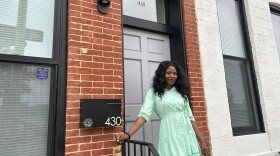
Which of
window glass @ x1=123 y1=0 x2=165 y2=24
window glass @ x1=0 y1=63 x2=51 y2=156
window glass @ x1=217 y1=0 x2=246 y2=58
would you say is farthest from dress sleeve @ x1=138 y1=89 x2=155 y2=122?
window glass @ x1=217 y1=0 x2=246 y2=58

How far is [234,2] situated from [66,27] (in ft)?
12.5

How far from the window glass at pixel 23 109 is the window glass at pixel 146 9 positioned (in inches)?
67.4

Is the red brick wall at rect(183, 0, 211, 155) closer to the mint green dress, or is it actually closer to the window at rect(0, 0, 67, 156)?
the mint green dress

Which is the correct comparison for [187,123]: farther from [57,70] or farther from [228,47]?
[228,47]

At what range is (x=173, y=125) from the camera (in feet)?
7.91

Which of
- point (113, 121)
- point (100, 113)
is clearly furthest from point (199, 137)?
point (100, 113)

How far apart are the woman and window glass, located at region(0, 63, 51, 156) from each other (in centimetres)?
83

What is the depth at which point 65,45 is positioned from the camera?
2.62m

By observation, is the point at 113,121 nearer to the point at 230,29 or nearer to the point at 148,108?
the point at 148,108

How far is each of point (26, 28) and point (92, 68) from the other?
815 millimetres

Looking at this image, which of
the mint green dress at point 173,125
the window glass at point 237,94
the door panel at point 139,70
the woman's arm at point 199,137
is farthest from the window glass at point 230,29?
the mint green dress at point 173,125

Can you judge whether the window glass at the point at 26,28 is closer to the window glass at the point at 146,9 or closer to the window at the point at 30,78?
the window at the point at 30,78

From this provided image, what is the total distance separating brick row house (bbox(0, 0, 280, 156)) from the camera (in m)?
2.38

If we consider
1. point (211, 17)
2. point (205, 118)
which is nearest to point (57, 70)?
point (205, 118)
